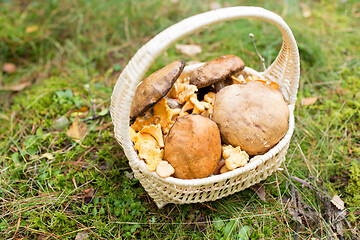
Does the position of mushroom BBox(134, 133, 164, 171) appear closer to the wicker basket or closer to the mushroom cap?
the wicker basket

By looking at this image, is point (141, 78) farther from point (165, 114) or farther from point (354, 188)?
point (354, 188)

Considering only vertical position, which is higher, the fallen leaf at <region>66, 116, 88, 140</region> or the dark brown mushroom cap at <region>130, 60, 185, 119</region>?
the dark brown mushroom cap at <region>130, 60, 185, 119</region>

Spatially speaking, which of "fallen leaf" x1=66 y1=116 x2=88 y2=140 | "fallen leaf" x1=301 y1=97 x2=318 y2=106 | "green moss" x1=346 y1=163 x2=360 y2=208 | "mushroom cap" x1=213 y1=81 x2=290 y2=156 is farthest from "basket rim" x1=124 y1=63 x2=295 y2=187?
"fallen leaf" x1=301 y1=97 x2=318 y2=106

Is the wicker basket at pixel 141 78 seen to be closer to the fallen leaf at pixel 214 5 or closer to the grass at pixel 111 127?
the grass at pixel 111 127

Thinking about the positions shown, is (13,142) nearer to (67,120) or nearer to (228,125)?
(67,120)

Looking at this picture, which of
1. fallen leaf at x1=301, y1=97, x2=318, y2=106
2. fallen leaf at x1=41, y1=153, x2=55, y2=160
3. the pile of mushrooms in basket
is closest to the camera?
the pile of mushrooms in basket

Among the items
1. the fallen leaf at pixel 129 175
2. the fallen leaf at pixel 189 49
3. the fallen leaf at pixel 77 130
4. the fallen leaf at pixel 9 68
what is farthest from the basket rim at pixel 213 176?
the fallen leaf at pixel 9 68

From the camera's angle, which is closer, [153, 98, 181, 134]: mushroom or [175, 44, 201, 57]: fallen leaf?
[153, 98, 181, 134]: mushroom
